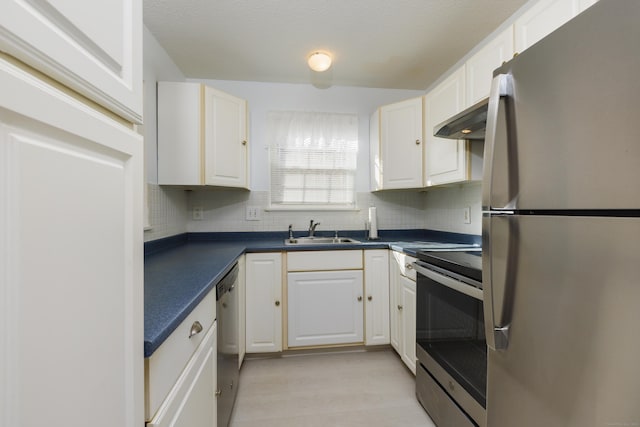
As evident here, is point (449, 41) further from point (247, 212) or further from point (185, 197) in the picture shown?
point (185, 197)

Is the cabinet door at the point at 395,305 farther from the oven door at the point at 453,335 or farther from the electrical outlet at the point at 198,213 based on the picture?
the electrical outlet at the point at 198,213

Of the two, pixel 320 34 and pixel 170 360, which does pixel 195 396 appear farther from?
pixel 320 34

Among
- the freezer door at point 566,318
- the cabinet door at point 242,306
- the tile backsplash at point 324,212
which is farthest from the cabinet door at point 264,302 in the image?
the freezer door at point 566,318

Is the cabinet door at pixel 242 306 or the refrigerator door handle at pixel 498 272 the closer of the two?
the refrigerator door handle at pixel 498 272

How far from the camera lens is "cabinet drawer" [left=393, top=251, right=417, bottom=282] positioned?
179 centimetres

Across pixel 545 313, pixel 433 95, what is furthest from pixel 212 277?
pixel 433 95

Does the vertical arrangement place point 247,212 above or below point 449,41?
below

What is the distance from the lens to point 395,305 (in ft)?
6.79

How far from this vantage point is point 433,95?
211 cm

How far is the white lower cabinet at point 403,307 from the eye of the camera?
1791 millimetres

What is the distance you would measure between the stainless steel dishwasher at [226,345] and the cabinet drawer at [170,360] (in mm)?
265

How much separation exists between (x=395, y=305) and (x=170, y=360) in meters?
1.68

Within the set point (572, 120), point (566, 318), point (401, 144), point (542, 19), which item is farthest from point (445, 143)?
point (566, 318)

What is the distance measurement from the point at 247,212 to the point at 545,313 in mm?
2326
